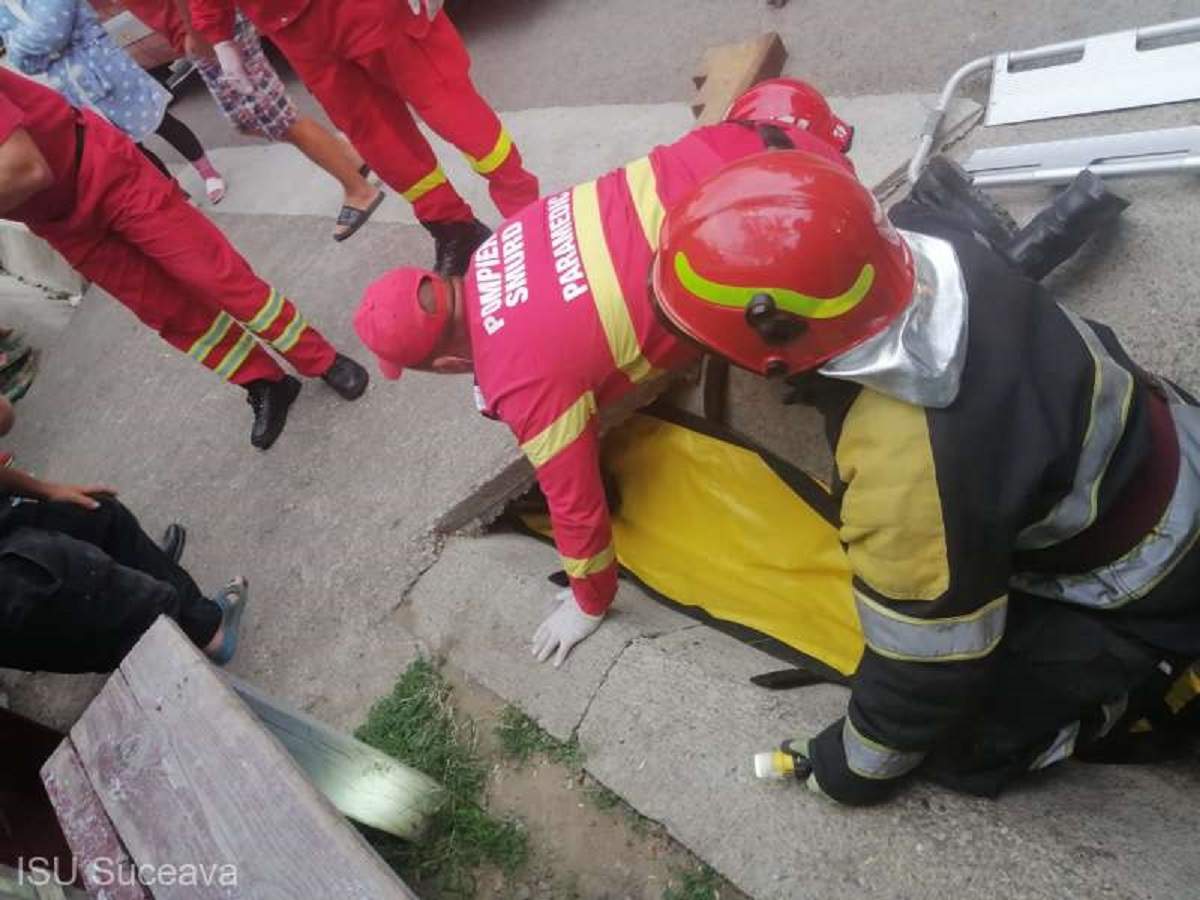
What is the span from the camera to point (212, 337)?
10.4 feet

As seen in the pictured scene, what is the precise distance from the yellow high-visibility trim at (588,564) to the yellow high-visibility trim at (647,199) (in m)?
0.73

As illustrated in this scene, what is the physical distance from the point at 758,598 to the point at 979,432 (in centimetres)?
127

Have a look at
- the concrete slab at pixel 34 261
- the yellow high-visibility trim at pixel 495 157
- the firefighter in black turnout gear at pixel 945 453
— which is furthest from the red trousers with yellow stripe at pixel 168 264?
the concrete slab at pixel 34 261

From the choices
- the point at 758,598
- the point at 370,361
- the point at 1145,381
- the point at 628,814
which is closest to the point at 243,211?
the point at 370,361

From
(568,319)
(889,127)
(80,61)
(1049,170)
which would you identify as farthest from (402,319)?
(80,61)

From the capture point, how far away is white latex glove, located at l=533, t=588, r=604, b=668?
6.98 feet

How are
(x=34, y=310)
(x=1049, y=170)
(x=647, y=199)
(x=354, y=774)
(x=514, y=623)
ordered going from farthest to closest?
(x=34, y=310) < (x=1049, y=170) < (x=514, y=623) < (x=647, y=199) < (x=354, y=774)

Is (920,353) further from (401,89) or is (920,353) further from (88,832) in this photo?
(401,89)

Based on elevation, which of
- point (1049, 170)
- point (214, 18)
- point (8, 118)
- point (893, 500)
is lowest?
point (1049, 170)

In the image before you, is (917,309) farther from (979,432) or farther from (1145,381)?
(1145,381)

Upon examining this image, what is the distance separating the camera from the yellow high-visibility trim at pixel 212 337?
3170mm

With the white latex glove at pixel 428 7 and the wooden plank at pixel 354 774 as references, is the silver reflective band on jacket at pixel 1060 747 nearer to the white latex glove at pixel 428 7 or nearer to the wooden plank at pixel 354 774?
the wooden plank at pixel 354 774

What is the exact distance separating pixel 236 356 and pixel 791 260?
2.64 meters

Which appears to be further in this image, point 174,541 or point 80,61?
point 80,61
